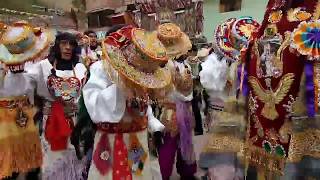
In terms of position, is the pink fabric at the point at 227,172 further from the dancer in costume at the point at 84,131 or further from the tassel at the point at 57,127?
the tassel at the point at 57,127

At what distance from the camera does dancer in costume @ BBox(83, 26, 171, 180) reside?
1.94 meters

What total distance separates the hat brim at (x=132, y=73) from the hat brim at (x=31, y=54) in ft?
2.61

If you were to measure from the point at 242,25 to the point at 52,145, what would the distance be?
1462 millimetres

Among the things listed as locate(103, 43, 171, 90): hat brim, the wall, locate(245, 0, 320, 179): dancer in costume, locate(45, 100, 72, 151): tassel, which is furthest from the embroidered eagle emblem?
the wall

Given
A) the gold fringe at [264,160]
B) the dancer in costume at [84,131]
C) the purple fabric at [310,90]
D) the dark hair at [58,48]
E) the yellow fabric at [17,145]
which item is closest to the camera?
the purple fabric at [310,90]

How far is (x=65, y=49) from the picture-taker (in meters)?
2.84

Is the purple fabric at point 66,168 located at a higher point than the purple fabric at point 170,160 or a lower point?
higher

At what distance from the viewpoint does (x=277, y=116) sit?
1.48m

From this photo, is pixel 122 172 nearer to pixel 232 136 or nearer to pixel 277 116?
pixel 232 136

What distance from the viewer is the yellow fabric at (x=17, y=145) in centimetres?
273

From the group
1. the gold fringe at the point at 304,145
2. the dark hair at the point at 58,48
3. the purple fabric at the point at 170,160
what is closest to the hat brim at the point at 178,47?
the purple fabric at the point at 170,160

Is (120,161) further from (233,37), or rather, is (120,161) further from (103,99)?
(233,37)

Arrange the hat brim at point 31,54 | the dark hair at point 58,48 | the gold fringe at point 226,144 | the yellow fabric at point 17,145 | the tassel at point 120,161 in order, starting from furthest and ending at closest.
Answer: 1. the dark hair at point 58,48
2. the yellow fabric at point 17,145
3. the hat brim at point 31,54
4. the tassel at point 120,161
5. the gold fringe at point 226,144

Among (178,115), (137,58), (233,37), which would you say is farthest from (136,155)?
(178,115)
